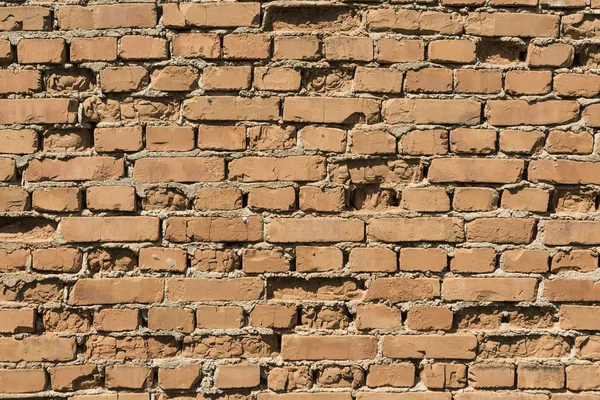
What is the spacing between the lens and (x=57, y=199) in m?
1.80

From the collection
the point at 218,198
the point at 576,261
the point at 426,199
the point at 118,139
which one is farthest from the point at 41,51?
the point at 576,261

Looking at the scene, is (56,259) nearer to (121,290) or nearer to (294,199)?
(121,290)

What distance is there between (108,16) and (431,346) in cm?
147

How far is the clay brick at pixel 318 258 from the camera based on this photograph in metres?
1.81

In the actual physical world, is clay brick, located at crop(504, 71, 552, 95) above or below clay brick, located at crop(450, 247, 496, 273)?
above

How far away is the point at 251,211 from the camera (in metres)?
1.80

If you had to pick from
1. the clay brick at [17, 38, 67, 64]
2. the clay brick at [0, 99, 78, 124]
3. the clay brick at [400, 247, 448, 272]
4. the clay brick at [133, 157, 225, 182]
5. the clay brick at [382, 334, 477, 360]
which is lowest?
the clay brick at [382, 334, 477, 360]

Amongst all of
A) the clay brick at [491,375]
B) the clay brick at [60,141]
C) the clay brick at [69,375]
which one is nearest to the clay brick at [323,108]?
the clay brick at [60,141]

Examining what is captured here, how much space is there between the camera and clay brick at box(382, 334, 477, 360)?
71.5 inches

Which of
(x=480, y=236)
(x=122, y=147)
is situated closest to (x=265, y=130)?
(x=122, y=147)

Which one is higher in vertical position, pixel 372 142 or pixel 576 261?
pixel 372 142

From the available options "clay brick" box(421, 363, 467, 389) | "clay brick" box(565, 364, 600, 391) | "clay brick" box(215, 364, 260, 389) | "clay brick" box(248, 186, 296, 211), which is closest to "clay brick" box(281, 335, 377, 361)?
"clay brick" box(215, 364, 260, 389)

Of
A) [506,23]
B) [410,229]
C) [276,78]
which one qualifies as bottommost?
[410,229]

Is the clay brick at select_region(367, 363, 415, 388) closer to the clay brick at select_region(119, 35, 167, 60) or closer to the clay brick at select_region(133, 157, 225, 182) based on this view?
the clay brick at select_region(133, 157, 225, 182)
